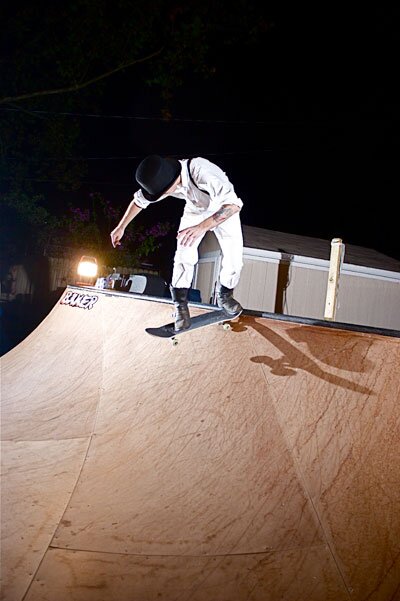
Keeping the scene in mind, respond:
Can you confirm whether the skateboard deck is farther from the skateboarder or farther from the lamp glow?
the lamp glow

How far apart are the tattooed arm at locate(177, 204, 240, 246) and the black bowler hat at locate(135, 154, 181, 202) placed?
0.42m

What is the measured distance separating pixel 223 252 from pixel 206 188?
58 centimetres

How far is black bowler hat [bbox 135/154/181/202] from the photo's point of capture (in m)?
3.81

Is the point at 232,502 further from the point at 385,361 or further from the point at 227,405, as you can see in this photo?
the point at 385,361

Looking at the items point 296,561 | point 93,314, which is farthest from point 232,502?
point 93,314

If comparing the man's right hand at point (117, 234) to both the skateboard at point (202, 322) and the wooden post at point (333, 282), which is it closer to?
the skateboard at point (202, 322)

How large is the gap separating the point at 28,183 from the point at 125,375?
42.2 ft

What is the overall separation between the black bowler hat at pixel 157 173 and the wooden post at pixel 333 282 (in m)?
4.27

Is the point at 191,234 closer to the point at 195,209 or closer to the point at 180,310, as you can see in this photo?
the point at 195,209

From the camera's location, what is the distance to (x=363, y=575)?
250 cm

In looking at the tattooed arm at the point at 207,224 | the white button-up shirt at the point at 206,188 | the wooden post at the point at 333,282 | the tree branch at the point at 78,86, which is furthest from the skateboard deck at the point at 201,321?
the tree branch at the point at 78,86

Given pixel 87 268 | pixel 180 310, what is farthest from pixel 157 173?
pixel 87 268

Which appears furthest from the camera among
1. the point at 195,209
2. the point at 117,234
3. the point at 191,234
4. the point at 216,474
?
the point at 117,234

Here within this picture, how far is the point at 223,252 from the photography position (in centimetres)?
414
